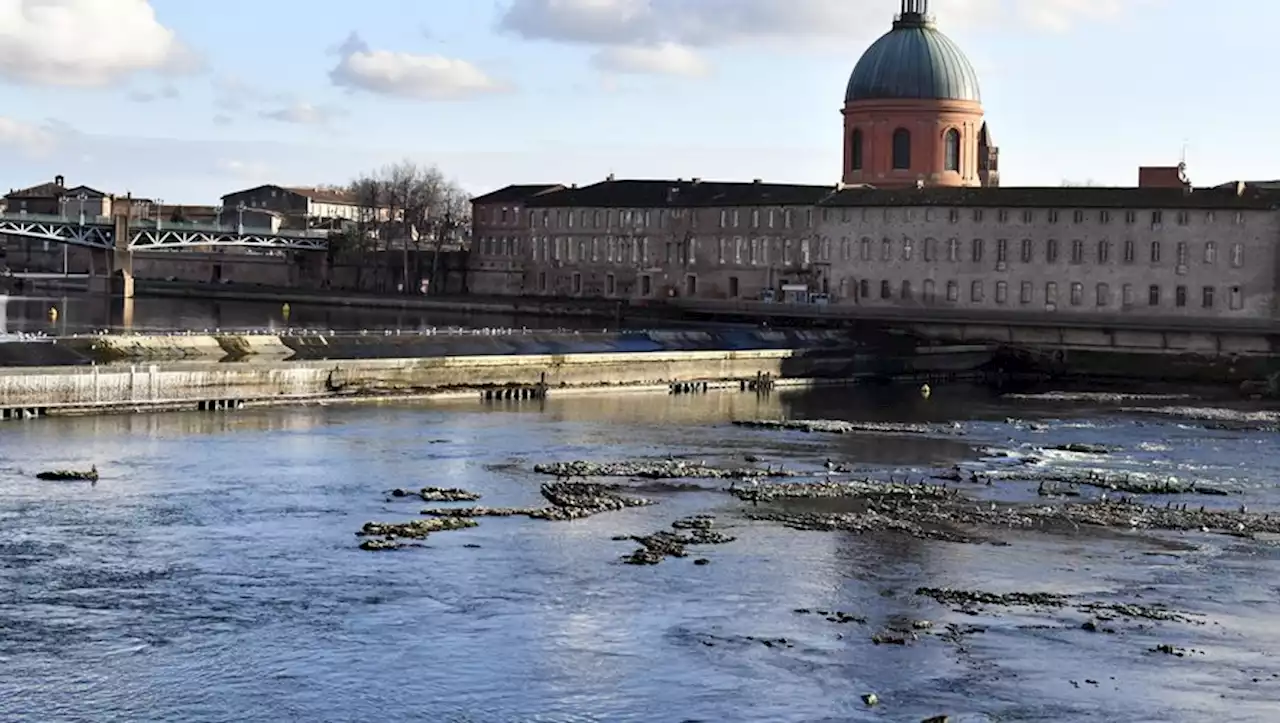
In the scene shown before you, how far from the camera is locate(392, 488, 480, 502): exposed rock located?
40.2m

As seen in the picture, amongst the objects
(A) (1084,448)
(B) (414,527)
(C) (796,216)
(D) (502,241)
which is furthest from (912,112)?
(B) (414,527)

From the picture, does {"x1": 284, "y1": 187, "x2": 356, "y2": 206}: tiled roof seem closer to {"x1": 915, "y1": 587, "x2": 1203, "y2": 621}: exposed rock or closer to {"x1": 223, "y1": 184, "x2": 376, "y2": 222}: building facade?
{"x1": 223, "y1": 184, "x2": 376, "y2": 222}: building facade

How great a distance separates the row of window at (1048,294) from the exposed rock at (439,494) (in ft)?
179

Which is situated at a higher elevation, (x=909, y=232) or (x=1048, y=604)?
(x=909, y=232)

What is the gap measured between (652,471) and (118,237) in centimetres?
8574

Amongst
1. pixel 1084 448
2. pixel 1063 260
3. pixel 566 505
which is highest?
pixel 1063 260

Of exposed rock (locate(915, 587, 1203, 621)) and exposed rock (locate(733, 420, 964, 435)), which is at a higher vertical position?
exposed rock (locate(733, 420, 964, 435))

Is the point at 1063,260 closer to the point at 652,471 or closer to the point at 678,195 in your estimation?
the point at 678,195

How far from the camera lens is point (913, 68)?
4385 inches

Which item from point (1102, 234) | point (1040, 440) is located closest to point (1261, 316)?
point (1102, 234)

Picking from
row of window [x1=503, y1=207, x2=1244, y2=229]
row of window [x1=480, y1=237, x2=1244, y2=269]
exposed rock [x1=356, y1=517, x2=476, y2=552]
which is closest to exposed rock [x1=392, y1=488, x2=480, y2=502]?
exposed rock [x1=356, y1=517, x2=476, y2=552]

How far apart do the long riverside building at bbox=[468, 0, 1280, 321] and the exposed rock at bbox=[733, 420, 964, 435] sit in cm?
3028

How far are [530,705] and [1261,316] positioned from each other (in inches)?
2658

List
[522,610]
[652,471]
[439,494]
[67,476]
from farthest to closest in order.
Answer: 1. [652,471]
2. [67,476]
3. [439,494]
4. [522,610]
